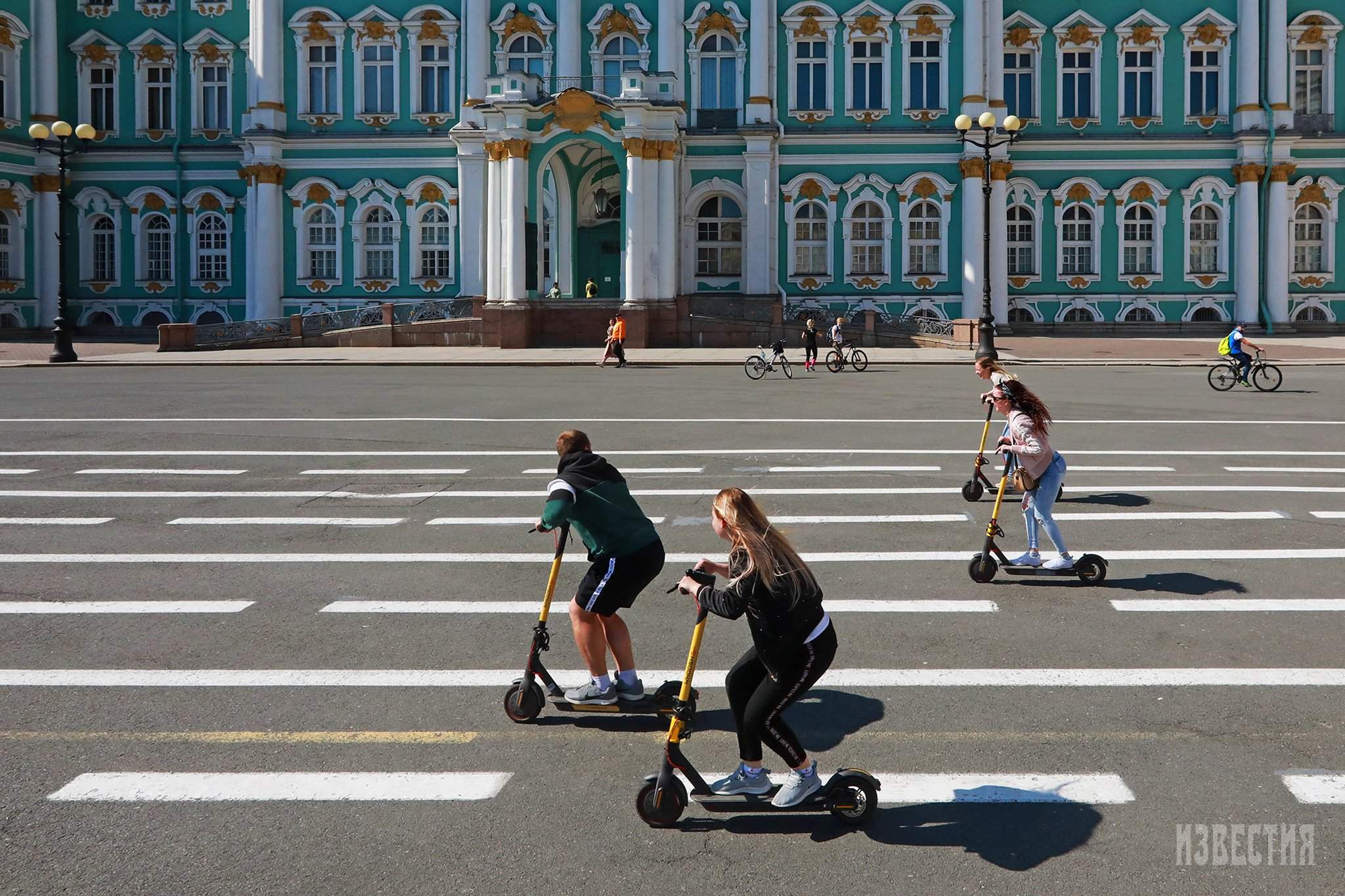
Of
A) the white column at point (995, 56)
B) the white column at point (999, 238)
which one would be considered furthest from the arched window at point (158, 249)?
the white column at point (995, 56)

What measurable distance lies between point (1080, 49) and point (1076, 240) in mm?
7229

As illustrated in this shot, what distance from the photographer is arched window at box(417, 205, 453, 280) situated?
5197cm

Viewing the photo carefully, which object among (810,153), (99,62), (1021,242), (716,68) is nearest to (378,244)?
(99,62)

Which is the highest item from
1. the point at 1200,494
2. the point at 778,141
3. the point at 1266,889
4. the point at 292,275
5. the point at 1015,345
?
the point at 778,141

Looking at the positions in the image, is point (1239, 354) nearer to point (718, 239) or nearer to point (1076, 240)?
point (1076, 240)

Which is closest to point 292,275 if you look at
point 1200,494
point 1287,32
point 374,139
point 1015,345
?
point 374,139

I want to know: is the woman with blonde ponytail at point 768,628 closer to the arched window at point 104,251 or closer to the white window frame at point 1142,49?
the white window frame at point 1142,49

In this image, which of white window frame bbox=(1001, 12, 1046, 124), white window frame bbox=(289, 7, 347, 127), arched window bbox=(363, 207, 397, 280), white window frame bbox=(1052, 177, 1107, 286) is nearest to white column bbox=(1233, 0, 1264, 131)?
white window frame bbox=(1052, 177, 1107, 286)

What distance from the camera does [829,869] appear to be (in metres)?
5.41

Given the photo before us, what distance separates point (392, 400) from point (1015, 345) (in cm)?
2453

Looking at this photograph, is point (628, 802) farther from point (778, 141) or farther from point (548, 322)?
point (778, 141)

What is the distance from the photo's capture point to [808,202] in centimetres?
5069

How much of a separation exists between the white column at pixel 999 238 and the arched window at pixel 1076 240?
249 centimetres

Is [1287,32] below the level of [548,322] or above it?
above
